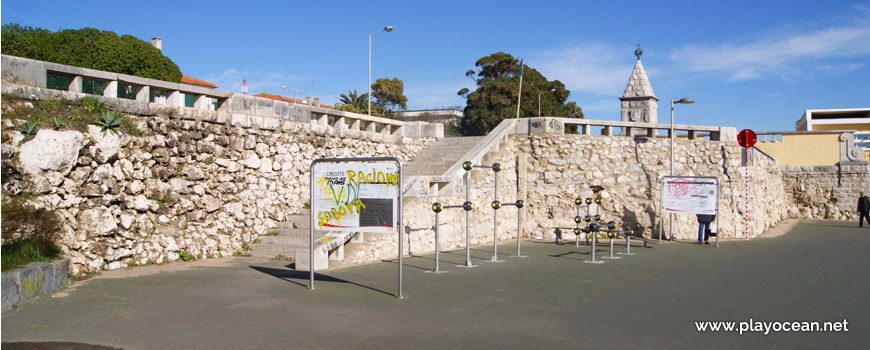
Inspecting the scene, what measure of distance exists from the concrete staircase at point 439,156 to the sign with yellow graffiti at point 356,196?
24.2 feet

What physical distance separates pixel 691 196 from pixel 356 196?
10210mm

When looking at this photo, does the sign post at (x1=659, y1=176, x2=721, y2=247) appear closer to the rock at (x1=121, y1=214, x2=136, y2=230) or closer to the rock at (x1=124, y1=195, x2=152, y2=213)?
the rock at (x1=124, y1=195, x2=152, y2=213)

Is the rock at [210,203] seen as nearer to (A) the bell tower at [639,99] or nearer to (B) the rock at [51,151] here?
(B) the rock at [51,151]

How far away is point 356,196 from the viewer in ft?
27.3

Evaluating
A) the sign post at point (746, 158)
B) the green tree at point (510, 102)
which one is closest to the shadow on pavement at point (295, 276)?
the sign post at point (746, 158)

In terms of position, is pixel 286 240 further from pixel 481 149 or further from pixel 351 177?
pixel 481 149

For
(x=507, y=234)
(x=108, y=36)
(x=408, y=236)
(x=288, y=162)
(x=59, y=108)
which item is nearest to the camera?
(x=59, y=108)

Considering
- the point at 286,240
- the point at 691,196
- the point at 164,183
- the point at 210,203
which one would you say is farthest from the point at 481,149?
the point at 164,183

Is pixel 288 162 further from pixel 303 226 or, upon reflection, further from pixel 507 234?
pixel 507 234

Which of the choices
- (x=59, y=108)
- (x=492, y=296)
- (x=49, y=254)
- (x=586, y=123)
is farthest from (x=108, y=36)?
(x=492, y=296)

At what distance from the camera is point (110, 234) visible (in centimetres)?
978

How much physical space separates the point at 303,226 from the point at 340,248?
2.17 meters

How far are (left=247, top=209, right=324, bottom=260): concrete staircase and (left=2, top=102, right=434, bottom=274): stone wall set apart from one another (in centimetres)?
27

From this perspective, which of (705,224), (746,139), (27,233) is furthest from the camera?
(746,139)
